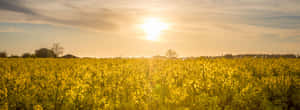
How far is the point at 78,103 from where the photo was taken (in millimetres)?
6598

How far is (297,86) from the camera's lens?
26.6ft

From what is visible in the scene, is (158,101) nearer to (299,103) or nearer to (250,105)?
(250,105)

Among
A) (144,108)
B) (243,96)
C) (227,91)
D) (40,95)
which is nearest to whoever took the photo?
(144,108)

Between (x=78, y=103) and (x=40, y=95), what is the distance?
5.51ft

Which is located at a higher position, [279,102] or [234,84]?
[234,84]

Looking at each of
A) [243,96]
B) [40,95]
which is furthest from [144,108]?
[40,95]

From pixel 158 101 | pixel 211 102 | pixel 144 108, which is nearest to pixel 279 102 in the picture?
pixel 211 102

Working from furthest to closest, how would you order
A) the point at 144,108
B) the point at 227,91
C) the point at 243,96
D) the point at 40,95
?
the point at 227,91 → the point at 40,95 → the point at 243,96 → the point at 144,108

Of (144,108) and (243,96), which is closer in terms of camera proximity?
(144,108)

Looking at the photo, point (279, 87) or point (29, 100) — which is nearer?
point (29, 100)

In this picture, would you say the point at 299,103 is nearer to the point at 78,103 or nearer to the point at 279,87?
the point at 279,87

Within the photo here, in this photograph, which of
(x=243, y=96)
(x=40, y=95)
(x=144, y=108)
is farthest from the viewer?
(x=40, y=95)

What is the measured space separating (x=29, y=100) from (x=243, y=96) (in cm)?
643

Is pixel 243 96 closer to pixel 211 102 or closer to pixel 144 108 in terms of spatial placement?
pixel 211 102
